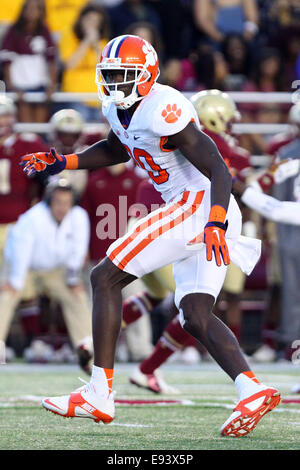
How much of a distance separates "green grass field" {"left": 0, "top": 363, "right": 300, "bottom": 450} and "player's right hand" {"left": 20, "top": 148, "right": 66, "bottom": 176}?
117 centimetres

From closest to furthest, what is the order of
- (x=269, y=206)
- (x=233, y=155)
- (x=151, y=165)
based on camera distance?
(x=151, y=165) < (x=269, y=206) < (x=233, y=155)

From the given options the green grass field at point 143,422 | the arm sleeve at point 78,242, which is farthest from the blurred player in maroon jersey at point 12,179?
the green grass field at point 143,422

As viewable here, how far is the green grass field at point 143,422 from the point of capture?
4.16 meters

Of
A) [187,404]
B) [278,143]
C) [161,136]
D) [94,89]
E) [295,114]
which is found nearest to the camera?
[161,136]

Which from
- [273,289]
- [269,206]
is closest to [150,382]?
[269,206]

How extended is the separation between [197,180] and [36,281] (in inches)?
167

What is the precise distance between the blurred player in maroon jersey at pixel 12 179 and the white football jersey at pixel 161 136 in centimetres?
390

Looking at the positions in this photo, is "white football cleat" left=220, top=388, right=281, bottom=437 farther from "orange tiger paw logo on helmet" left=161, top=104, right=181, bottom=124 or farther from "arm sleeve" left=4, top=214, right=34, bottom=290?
"arm sleeve" left=4, top=214, right=34, bottom=290

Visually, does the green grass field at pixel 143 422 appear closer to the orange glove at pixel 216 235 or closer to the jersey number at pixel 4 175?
the orange glove at pixel 216 235

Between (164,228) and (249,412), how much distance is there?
863 mm

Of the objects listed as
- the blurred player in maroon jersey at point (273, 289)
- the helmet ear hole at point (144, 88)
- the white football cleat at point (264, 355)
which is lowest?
the white football cleat at point (264, 355)

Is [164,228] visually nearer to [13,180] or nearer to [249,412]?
[249,412]

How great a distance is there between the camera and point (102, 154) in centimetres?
497
